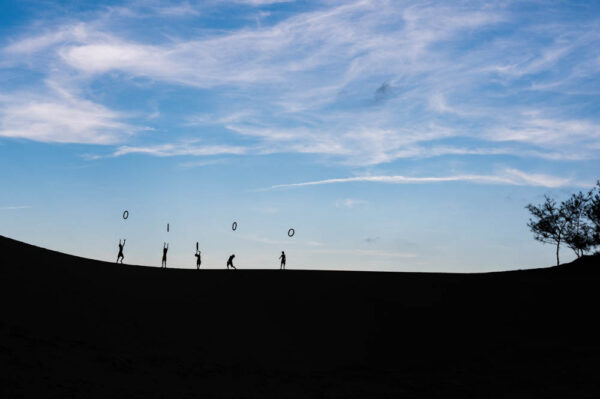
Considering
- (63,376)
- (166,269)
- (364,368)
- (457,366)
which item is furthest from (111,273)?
(457,366)

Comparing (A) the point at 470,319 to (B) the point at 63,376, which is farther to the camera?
(A) the point at 470,319

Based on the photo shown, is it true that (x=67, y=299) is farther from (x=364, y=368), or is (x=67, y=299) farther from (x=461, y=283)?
(x=461, y=283)

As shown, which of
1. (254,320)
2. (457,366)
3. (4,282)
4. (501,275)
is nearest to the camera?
(457,366)

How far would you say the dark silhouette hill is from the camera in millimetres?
18141

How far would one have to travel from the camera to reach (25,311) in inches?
879

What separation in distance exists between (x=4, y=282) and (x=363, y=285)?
19.3 meters

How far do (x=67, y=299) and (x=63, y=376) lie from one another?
8.29m

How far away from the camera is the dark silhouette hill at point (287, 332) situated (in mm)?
18141

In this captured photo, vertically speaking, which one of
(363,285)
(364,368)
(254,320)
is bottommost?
(364,368)

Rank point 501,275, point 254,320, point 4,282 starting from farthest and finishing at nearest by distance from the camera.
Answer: point 501,275, point 254,320, point 4,282

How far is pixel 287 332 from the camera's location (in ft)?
82.7

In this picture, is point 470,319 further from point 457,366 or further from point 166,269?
point 166,269

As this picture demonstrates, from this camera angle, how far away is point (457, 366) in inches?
867

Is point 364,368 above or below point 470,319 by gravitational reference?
below
